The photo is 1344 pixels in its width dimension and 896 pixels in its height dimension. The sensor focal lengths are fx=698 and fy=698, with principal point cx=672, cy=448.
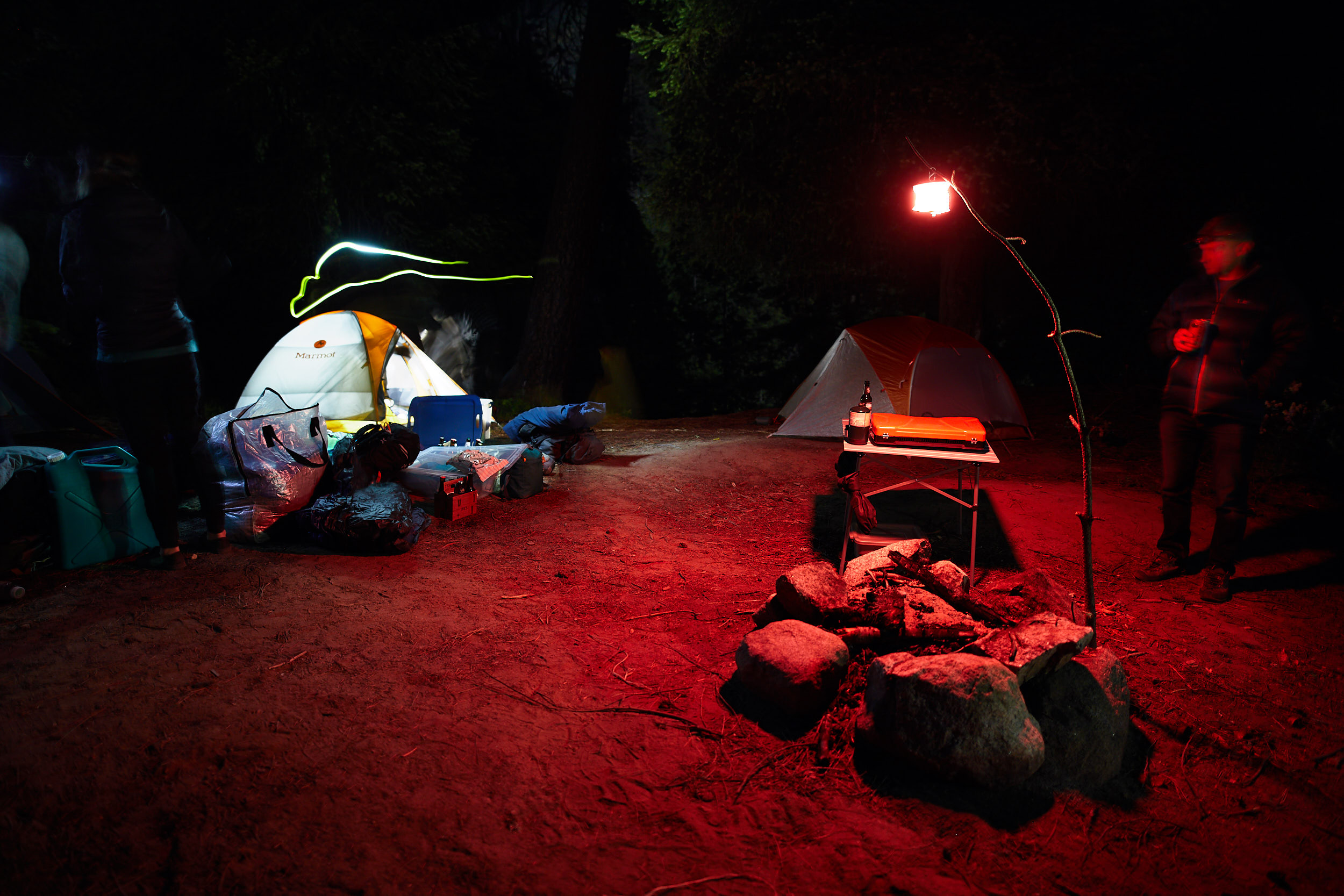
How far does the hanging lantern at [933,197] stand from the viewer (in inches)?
147

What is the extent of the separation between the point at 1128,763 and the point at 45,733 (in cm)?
392

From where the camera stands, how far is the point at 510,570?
14.1ft

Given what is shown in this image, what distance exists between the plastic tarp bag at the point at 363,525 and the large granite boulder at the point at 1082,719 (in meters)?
3.64

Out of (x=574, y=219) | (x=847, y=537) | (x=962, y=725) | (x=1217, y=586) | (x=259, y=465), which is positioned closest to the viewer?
(x=962, y=725)

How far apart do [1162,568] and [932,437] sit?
168cm

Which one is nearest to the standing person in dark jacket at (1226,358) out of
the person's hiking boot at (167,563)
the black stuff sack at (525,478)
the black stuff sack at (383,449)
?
the black stuff sack at (525,478)

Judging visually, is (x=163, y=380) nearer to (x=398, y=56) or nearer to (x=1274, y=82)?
(x=398, y=56)

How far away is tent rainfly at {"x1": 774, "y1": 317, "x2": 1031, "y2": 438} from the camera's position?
7.96m

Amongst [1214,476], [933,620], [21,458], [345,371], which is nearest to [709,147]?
[345,371]

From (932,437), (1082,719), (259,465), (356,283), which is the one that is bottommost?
(1082,719)

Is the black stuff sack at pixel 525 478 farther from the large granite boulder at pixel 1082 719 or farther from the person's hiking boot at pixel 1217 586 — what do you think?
the person's hiking boot at pixel 1217 586

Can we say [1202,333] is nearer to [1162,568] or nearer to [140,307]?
[1162,568]

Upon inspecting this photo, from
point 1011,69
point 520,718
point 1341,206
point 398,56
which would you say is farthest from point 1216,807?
point 398,56

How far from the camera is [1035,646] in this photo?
8.85ft
